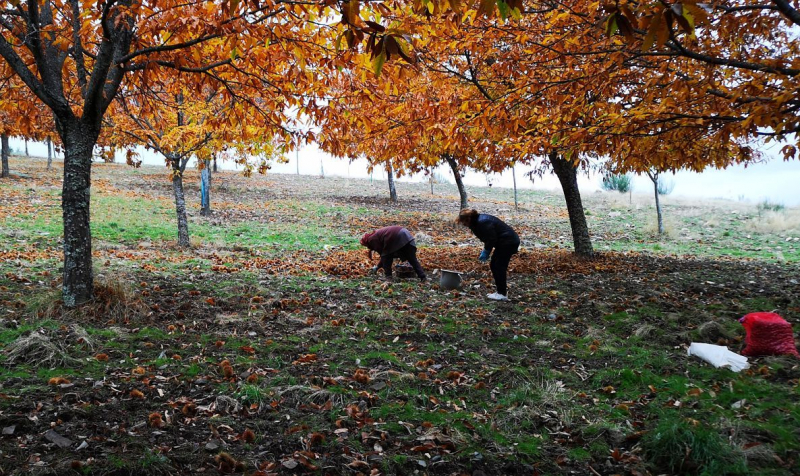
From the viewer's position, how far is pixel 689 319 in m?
6.05

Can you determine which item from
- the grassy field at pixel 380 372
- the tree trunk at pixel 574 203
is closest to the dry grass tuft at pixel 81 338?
the grassy field at pixel 380 372

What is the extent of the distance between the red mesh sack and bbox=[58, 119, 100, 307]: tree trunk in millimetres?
7629

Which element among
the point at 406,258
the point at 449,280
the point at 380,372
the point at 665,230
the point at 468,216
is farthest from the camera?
the point at 665,230

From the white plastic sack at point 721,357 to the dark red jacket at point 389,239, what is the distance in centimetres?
475

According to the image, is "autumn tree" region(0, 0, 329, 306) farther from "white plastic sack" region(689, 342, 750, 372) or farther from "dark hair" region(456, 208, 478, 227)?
"white plastic sack" region(689, 342, 750, 372)

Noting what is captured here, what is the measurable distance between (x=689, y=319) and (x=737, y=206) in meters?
28.6

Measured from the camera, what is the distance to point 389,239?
8.28 m

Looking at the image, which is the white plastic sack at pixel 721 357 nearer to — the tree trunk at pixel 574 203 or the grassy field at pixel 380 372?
the grassy field at pixel 380 372

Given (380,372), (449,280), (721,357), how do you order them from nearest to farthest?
1. (380,372)
2. (721,357)
3. (449,280)

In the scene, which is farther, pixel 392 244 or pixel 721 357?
pixel 392 244

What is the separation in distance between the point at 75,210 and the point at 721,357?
7460mm

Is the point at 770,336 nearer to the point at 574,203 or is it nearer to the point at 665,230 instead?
the point at 574,203

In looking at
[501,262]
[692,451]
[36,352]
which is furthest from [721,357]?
[36,352]

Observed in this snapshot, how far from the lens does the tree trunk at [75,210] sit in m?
5.44
